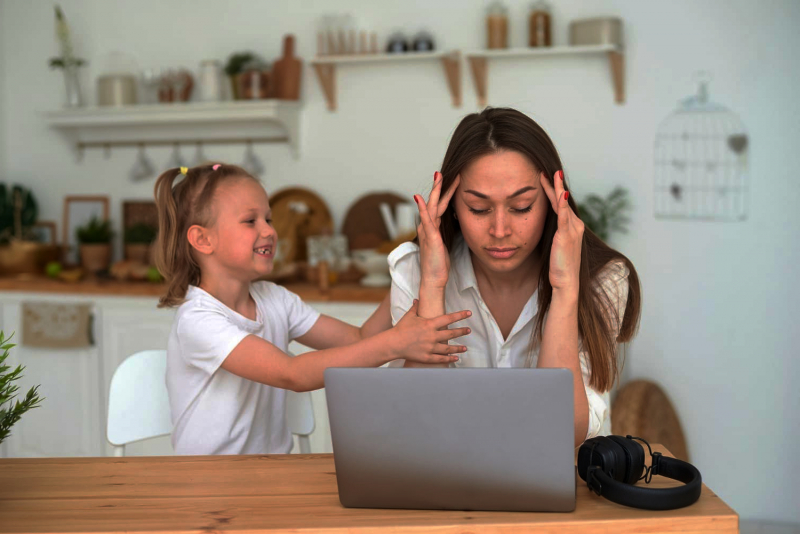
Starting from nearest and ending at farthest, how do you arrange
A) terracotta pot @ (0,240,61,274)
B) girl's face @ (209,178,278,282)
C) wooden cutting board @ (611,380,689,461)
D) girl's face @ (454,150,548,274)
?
1. girl's face @ (454,150,548,274)
2. girl's face @ (209,178,278,282)
3. wooden cutting board @ (611,380,689,461)
4. terracotta pot @ (0,240,61,274)

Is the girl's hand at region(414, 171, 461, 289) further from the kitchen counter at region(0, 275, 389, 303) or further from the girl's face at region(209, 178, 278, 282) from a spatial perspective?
the kitchen counter at region(0, 275, 389, 303)

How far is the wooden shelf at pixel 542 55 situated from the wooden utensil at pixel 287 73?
697mm

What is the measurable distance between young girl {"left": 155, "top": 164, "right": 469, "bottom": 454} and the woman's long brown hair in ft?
1.12

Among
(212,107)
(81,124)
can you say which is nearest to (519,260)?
(212,107)

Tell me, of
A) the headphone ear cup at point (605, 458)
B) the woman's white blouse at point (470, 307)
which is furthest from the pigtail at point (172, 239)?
the headphone ear cup at point (605, 458)

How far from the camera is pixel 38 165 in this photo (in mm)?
3711

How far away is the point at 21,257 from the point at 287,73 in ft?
4.43

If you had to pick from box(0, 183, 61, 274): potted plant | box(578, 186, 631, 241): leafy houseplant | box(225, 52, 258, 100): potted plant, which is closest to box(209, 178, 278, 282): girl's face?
box(578, 186, 631, 241): leafy houseplant

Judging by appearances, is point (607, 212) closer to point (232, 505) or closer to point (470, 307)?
point (470, 307)

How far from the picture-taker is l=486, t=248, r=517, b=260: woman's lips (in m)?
1.31

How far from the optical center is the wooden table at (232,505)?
925 millimetres

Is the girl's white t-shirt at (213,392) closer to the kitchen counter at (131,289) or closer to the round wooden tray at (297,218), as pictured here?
the kitchen counter at (131,289)

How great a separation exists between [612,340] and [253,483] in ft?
2.08

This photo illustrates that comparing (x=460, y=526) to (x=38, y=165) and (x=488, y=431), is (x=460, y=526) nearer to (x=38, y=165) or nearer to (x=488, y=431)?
(x=488, y=431)
